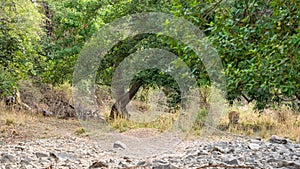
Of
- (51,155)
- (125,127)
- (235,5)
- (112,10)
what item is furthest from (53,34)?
(235,5)

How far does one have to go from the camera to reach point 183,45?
285 cm

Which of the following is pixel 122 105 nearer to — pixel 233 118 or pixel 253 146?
pixel 233 118

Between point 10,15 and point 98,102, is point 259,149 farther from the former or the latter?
point 98,102

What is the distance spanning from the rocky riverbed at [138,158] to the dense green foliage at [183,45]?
0.84m

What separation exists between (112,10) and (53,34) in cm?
209

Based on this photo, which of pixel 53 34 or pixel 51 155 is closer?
pixel 51 155

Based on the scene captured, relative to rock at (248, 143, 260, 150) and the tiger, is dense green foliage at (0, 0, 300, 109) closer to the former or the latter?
rock at (248, 143, 260, 150)

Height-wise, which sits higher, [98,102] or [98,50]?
[98,50]

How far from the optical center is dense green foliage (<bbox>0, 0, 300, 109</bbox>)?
7.11ft

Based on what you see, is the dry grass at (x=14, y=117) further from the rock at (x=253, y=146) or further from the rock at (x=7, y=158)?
the rock at (x=253, y=146)

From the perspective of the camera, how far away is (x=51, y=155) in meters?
5.71

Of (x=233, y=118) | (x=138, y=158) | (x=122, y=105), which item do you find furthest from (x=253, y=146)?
(x=122, y=105)

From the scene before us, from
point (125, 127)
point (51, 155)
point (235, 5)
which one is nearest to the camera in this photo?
point (235, 5)

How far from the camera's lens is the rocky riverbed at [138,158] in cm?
473
